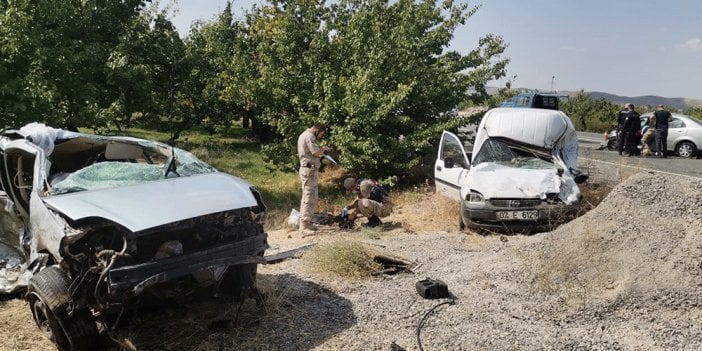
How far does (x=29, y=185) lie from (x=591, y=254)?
5664 mm

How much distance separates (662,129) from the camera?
54.3 feet

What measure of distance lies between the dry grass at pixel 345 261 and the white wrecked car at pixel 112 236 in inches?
53.6

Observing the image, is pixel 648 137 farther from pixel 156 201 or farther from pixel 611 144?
pixel 156 201

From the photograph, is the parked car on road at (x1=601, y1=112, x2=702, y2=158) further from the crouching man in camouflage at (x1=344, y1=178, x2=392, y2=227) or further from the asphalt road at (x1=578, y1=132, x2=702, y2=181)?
the crouching man in camouflage at (x1=344, y1=178, x2=392, y2=227)

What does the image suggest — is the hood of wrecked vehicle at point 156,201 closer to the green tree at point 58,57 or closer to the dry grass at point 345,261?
the dry grass at point 345,261

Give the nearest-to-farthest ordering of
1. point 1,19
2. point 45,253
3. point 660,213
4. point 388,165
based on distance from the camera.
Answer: point 45,253, point 660,213, point 1,19, point 388,165

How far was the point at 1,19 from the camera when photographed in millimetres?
9164

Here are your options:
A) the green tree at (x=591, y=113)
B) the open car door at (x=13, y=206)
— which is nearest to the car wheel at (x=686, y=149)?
the green tree at (x=591, y=113)

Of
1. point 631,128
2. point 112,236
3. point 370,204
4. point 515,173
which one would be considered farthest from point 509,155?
point 631,128

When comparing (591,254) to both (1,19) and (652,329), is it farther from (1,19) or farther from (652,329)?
(1,19)

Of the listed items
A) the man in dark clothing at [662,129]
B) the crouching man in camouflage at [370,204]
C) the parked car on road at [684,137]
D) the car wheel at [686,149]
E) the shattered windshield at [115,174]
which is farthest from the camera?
the car wheel at [686,149]

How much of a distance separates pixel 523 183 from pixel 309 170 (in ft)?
11.1

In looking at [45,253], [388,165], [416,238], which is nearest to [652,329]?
[416,238]

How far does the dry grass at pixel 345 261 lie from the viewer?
6133mm
